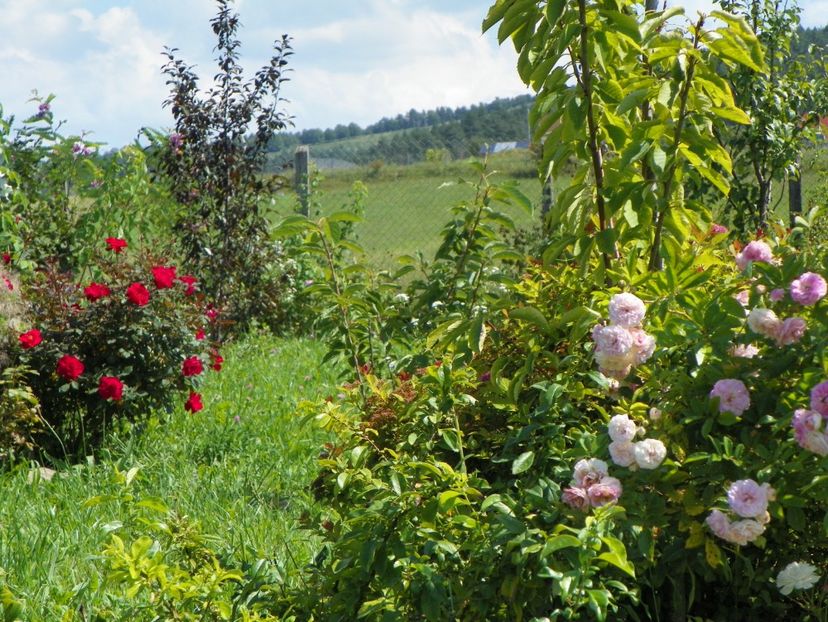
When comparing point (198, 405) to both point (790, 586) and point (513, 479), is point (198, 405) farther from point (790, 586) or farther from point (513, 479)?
point (790, 586)

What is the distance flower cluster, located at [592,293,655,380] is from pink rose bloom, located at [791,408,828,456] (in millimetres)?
371

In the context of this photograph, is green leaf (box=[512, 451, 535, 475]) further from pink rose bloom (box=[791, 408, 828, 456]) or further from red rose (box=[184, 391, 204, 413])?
red rose (box=[184, 391, 204, 413])

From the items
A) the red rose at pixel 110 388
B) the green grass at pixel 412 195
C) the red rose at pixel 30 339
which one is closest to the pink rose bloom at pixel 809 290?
the red rose at pixel 110 388

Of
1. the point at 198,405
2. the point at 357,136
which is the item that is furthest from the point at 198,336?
the point at 357,136

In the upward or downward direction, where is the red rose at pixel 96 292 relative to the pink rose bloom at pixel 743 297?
downward

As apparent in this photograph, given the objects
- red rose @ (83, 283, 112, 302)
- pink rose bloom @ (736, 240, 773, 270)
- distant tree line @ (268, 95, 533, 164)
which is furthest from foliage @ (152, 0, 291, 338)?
pink rose bloom @ (736, 240, 773, 270)

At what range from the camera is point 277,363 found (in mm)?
6590

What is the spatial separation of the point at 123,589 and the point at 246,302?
5.11 meters

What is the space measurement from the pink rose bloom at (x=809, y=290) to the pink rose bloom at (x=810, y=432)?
0.26 metres

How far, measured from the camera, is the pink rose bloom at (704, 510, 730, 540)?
6.42ft

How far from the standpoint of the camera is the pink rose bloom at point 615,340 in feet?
6.95

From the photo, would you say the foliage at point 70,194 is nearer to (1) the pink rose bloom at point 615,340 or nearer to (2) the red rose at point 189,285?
(2) the red rose at point 189,285

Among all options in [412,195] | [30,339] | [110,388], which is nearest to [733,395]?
[110,388]

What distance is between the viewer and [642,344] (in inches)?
85.4
